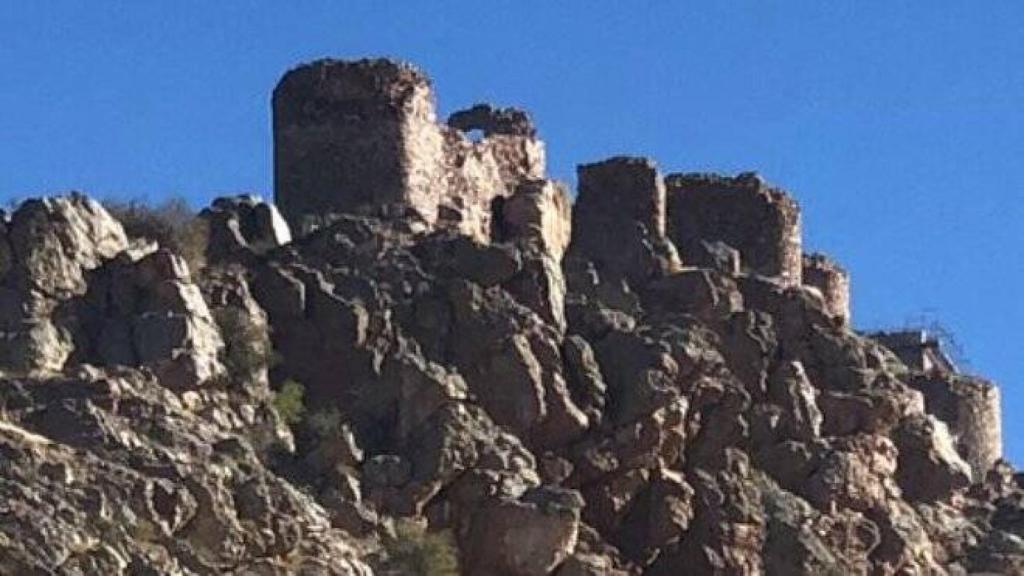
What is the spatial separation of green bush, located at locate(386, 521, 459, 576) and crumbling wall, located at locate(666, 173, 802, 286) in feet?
47.2

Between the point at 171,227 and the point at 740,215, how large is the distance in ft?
40.9

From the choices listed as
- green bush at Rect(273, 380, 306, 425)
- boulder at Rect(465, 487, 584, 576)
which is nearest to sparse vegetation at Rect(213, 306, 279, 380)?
green bush at Rect(273, 380, 306, 425)

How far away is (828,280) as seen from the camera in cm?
8925

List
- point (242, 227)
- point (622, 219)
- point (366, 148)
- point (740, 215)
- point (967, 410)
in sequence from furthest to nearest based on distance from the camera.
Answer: point (967, 410), point (740, 215), point (622, 219), point (366, 148), point (242, 227)

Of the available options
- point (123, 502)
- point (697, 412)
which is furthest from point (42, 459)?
point (697, 412)

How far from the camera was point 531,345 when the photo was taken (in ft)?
249

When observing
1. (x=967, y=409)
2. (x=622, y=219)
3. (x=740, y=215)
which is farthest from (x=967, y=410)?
(x=622, y=219)

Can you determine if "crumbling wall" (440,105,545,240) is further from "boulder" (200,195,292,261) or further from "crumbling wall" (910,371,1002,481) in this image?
"crumbling wall" (910,371,1002,481)

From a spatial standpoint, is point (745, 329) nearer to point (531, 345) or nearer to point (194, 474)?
point (531, 345)

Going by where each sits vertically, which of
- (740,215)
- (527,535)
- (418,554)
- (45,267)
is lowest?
(418,554)

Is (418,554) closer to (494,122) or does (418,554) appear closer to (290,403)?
(290,403)

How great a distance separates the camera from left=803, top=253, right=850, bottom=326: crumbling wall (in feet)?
291

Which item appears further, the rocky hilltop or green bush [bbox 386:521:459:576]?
green bush [bbox 386:521:459:576]

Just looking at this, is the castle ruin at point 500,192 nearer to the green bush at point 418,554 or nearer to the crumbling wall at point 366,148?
the crumbling wall at point 366,148
